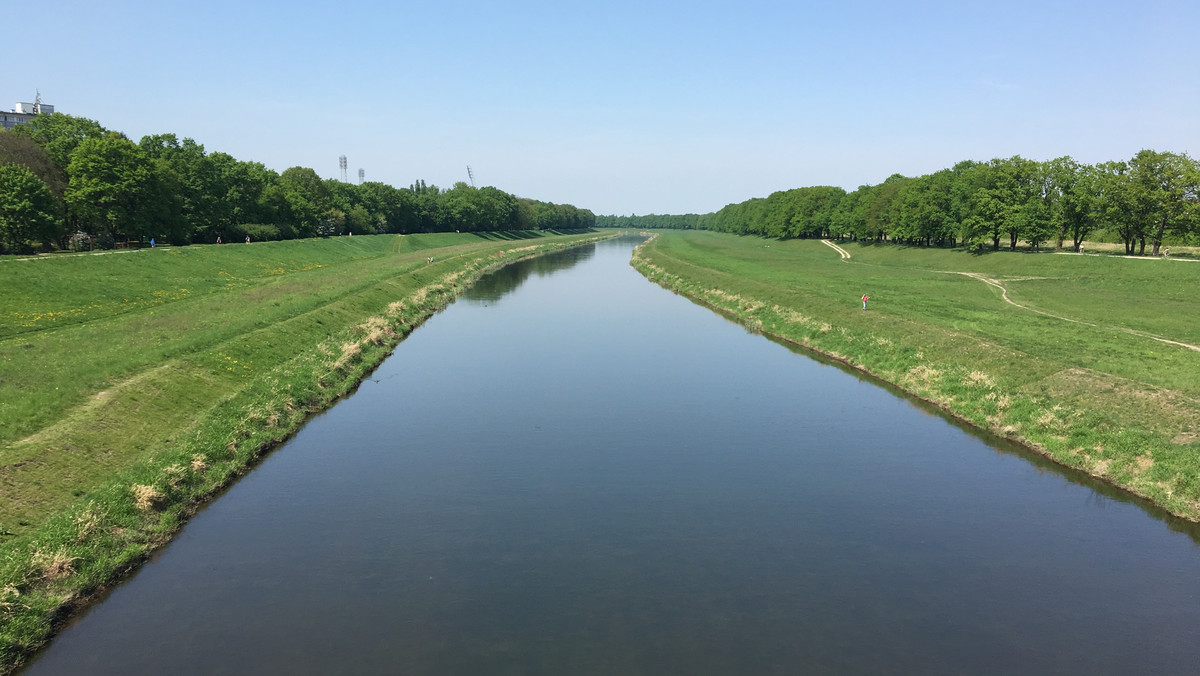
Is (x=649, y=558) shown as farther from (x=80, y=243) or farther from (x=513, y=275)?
(x=513, y=275)

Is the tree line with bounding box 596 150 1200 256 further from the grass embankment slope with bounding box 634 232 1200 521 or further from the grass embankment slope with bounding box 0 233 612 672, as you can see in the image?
the grass embankment slope with bounding box 0 233 612 672

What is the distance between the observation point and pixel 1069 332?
37875mm

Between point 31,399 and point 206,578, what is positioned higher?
point 31,399

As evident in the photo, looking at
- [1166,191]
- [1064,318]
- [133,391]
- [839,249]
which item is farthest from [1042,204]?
[133,391]

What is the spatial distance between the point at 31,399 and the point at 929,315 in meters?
50.3

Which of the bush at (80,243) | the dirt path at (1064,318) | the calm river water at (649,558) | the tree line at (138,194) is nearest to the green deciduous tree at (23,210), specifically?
the tree line at (138,194)

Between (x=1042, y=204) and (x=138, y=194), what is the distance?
109959 mm

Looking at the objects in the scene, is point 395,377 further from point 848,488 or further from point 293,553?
point 848,488

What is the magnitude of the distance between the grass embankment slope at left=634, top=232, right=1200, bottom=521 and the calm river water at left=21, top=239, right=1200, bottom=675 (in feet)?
6.94

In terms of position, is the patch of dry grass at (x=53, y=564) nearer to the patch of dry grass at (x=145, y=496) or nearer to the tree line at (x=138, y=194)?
the patch of dry grass at (x=145, y=496)

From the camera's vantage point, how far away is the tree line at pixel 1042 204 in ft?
237

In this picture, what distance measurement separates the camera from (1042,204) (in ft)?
274

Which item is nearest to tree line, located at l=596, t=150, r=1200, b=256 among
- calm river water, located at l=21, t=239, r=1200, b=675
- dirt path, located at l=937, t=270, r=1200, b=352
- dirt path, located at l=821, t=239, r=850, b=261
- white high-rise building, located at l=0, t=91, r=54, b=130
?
dirt path, located at l=821, t=239, r=850, b=261

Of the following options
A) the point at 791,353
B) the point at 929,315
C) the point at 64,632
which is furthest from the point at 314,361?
the point at 929,315
